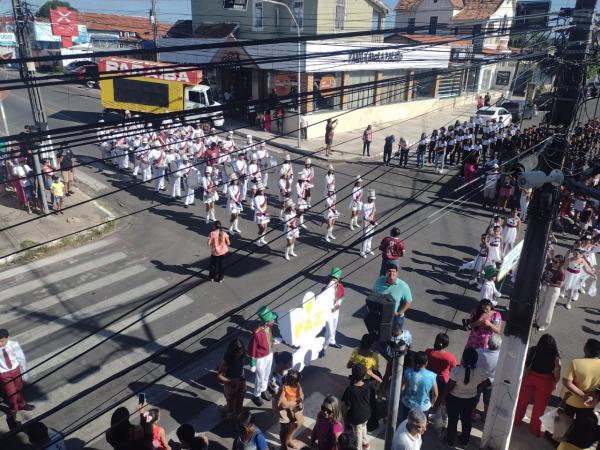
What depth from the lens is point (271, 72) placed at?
2770cm

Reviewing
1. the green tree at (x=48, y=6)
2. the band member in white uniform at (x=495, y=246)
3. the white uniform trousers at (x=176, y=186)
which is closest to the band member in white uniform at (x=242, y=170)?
the white uniform trousers at (x=176, y=186)

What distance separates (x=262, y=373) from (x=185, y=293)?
358cm

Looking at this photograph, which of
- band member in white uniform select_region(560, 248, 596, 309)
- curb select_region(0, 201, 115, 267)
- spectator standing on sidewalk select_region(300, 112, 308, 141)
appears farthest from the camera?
spectator standing on sidewalk select_region(300, 112, 308, 141)

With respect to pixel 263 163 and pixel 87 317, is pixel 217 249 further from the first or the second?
pixel 263 163

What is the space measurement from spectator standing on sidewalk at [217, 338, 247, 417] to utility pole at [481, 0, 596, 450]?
3152 mm

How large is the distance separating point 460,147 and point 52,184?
14876mm

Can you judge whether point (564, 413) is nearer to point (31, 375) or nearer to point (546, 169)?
point (546, 169)

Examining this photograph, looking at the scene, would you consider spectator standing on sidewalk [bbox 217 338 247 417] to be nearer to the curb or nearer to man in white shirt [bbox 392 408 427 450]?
man in white shirt [bbox 392 408 427 450]

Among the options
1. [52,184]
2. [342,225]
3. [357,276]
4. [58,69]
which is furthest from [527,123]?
[58,69]

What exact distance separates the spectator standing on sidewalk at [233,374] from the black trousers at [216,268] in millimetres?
3967

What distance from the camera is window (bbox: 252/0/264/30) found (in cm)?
2950

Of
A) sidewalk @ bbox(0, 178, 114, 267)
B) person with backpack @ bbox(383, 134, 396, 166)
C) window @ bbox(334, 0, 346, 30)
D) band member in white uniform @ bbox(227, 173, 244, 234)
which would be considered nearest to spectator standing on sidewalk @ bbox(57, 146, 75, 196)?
sidewalk @ bbox(0, 178, 114, 267)

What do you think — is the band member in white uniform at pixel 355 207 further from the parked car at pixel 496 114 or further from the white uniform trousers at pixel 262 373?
the parked car at pixel 496 114

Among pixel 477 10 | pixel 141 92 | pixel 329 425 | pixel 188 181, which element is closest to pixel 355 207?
pixel 188 181
